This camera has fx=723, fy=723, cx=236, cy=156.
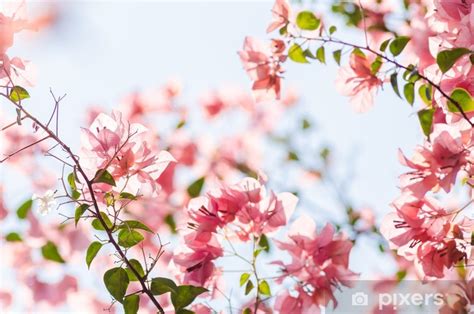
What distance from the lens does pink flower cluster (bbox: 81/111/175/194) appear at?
978mm

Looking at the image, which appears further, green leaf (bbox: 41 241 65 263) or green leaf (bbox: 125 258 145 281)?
green leaf (bbox: 41 241 65 263)

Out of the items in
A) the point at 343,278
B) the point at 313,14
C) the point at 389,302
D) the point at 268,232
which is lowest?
the point at 389,302

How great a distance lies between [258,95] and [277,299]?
39 centimetres

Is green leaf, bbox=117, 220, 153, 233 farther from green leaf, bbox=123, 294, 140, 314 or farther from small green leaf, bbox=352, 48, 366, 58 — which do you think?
small green leaf, bbox=352, 48, 366, 58

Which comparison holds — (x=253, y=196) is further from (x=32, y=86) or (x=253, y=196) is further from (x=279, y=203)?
(x=32, y=86)

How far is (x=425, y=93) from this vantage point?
1.12m

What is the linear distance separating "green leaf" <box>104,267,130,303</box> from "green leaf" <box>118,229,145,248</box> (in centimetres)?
4

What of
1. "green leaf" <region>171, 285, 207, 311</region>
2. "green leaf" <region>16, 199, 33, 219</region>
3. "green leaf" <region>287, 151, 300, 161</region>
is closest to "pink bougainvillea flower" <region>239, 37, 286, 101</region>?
"green leaf" <region>171, 285, 207, 311</region>

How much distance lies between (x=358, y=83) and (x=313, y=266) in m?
0.33

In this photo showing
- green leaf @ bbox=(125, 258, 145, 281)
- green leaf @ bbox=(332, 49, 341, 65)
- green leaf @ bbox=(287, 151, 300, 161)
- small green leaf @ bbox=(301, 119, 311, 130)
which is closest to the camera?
green leaf @ bbox=(125, 258, 145, 281)

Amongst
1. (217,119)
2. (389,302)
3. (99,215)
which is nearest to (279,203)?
(99,215)

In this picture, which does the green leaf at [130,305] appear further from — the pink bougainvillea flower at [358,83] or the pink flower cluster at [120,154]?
the pink bougainvillea flower at [358,83]

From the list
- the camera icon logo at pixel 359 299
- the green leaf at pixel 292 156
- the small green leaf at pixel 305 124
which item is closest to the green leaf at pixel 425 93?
the camera icon logo at pixel 359 299

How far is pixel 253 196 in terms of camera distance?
105 cm
